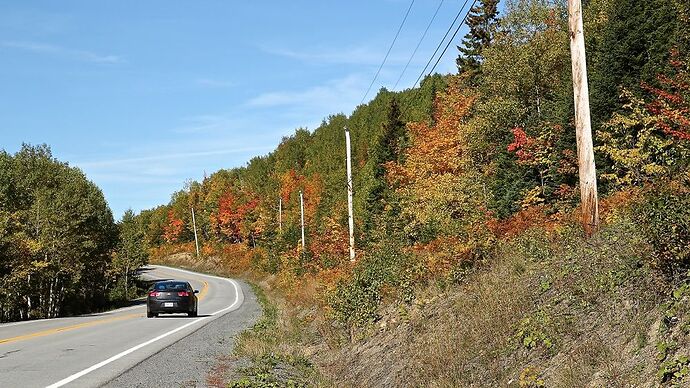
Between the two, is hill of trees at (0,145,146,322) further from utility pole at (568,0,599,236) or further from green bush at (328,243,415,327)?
utility pole at (568,0,599,236)

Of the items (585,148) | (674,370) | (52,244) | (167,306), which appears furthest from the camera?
(52,244)

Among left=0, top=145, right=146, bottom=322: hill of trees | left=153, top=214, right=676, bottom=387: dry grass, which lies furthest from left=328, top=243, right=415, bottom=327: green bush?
left=0, top=145, right=146, bottom=322: hill of trees

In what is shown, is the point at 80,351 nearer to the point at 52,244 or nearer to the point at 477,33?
the point at 52,244

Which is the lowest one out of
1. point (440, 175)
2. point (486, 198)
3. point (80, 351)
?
point (80, 351)

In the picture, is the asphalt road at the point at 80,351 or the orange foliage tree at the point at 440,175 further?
the orange foliage tree at the point at 440,175

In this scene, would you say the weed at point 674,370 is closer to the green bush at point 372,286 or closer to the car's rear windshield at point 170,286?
the green bush at point 372,286

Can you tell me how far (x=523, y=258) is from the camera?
1030 centimetres

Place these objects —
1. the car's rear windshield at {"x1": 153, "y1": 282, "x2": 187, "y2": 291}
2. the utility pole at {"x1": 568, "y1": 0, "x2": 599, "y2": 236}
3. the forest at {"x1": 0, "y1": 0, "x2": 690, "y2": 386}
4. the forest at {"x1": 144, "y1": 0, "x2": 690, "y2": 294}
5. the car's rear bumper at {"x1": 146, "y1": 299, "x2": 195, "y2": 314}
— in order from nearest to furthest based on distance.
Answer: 1. the forest at {"x1": 0, "y1": 0, "x2": 690, "y2": 386}
2. the utility pole at {"x1": 568, "y1": 0, "x2": 599, "y2": 236}
3. the forest at {"x1": 144, "y1": 0, "x2": 690, "y2": 294}
4. the car's rear bumper at {"x1": 146, "y1": 299, "x2": 195, "y2": 314}
5. the car's rear windshield at {"x1": 153, "y1": 282, "x2": 187, "y2": 291}

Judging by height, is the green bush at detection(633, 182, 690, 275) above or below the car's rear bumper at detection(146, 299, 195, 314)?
above

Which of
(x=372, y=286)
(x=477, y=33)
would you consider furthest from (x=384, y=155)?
(x=372, y=286)

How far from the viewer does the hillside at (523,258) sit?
6.27 metres

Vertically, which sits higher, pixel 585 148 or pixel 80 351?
pixel 585 148

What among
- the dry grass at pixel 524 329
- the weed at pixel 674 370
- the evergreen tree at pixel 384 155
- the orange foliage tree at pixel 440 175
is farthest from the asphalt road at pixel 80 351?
the evergreen tree at pixel 384 155

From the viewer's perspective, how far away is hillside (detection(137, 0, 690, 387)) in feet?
20.6
